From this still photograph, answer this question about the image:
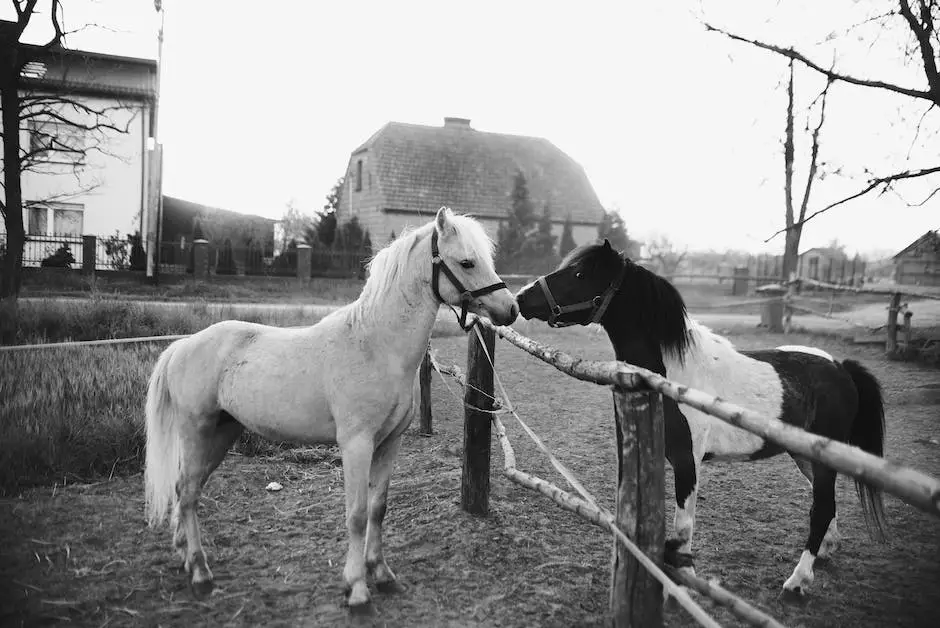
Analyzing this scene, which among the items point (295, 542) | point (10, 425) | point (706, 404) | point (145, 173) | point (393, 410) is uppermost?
point (145, 173)

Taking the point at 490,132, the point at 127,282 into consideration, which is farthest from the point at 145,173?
the point at 490,132

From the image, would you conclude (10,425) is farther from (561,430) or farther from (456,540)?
(561,430)

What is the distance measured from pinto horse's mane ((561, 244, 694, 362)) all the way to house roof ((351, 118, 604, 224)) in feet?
83.1

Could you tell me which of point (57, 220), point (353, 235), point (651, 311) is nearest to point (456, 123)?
point (353, 235)

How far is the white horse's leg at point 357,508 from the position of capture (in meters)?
2.94

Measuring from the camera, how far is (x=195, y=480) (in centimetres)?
348

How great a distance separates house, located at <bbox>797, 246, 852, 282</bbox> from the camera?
33.9 metres

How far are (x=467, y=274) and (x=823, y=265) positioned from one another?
5184 cm

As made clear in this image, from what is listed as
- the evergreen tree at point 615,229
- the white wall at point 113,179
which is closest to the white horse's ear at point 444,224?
the white wall at point 113,179

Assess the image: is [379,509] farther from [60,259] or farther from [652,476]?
[60,259]

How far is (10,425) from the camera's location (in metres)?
4.90

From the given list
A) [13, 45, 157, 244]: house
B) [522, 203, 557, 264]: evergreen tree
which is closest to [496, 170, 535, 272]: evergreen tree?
[522, 203, 557, 264]: evergreen tree

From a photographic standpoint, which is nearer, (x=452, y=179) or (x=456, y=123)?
(x=452, y=179)

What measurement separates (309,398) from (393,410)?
47 centimetres
